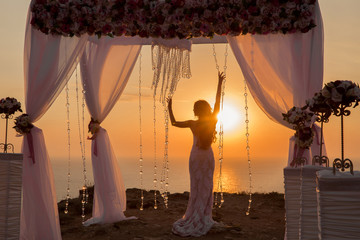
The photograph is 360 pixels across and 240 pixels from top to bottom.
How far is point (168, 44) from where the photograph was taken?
18.6 ft

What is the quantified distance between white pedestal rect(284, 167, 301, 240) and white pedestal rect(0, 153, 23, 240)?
2.99 meters

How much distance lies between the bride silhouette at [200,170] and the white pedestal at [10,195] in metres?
2.18

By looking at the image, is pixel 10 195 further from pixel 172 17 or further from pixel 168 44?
pixel 172 17

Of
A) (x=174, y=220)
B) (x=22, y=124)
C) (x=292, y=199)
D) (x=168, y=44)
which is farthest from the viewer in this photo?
(x=174, y=220)

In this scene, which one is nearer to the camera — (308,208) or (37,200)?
(308,208)

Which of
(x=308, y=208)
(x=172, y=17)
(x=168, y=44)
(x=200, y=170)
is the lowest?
(x=308, y=208)

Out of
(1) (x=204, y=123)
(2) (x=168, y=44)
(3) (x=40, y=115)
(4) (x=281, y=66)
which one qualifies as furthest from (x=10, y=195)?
(4) (x=281, y=66)

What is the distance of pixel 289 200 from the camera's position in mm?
4227

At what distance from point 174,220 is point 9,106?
335 cm

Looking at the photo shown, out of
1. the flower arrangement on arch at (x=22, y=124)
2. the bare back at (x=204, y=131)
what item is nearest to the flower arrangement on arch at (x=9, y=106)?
the flower arrangement on arch at (x=22, y=124)

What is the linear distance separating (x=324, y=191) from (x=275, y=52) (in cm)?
300

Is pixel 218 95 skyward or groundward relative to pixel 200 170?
skyward

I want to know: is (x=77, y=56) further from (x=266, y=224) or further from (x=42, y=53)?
(x=266, y=224)

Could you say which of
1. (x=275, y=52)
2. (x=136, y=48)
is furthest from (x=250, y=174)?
(x=136, y=48)
